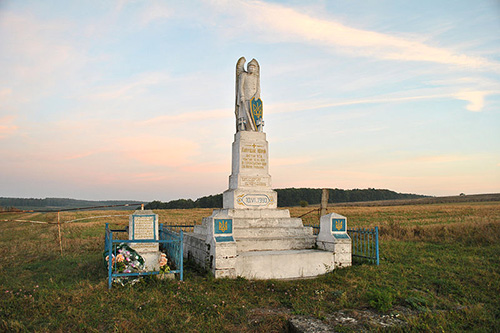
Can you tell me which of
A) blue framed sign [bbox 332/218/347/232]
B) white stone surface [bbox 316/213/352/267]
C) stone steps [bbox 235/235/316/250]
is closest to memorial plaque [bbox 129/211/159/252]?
stone steps [bbox 235/235/316/250]

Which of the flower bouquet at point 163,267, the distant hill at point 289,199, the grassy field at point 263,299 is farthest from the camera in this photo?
the distant hill at point 289,199

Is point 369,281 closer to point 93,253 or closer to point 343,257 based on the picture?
point 343,257

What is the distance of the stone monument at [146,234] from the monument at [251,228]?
134 centimetres

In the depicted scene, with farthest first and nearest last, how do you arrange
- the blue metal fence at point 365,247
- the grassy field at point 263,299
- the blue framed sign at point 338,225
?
the blue framed sign at point 338,225 → the blue metal fence at point 365,247 → the grassy field at point 263,299

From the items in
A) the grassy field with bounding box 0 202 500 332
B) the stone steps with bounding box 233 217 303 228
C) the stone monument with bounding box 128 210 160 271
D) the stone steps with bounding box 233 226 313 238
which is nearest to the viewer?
the grassy field with bounding box 0 202 500 332

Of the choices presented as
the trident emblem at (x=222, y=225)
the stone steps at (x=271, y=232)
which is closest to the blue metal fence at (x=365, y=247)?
the stone steps at (x=271, y=232)

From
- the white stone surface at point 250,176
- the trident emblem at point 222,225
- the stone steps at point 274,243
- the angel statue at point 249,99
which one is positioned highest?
the angel statue at point 249,99

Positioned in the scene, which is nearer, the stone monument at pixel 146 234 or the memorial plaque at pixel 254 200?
the stone monument at pixel 146 234

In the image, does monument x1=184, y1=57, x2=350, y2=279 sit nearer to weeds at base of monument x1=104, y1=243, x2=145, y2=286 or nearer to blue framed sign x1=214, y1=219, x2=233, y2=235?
blue framed sign x1=214, y1=219, x2=233, y2=235

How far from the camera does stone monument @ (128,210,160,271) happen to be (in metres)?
8.87

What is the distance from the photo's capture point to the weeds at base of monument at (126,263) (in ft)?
25.5

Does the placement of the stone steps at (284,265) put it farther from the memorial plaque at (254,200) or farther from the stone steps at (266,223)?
the memorial plaque at (254,200)

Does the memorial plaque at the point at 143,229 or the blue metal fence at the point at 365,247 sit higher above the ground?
the memorial plaque at the point at 143,229

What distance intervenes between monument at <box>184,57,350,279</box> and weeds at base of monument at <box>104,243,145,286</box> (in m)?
1.80
